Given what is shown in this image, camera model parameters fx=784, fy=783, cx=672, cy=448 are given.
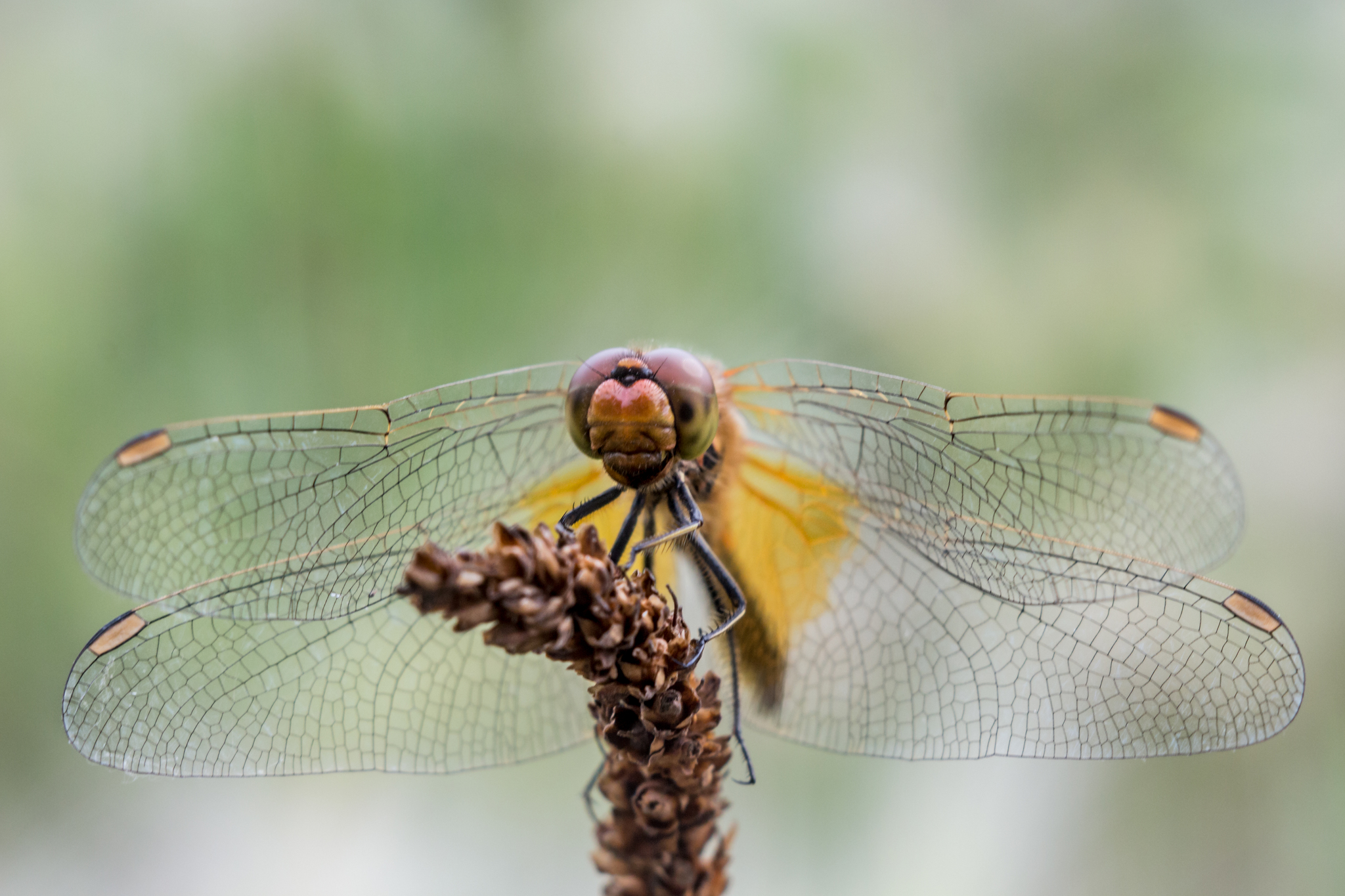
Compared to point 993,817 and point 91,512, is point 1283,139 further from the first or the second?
point 91,512

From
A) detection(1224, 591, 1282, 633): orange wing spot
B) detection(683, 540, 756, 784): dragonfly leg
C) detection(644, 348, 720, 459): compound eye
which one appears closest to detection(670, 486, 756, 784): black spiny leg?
detection(683, 540, 756, 784): dragonfly leg

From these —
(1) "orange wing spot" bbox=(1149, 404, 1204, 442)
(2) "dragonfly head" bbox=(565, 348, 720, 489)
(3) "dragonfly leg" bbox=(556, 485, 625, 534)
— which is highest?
(2) "dragonfly head" bbox=(565, 348, 720, 489)

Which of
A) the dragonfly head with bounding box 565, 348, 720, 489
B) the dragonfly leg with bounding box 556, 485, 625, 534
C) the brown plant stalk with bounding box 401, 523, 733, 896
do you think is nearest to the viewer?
the brown plant stalk with bounding box 401, 523, 733, 896

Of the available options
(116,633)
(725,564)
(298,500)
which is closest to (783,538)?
(725,564)

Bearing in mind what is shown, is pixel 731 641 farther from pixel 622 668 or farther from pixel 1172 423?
pixel 1172 423

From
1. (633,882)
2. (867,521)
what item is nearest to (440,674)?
(633,882)

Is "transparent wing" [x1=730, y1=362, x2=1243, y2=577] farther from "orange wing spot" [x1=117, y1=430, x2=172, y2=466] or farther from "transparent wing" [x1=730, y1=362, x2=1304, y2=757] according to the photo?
"orange wing spot" [x1=117, y1=430, x2=172, y2=466]
